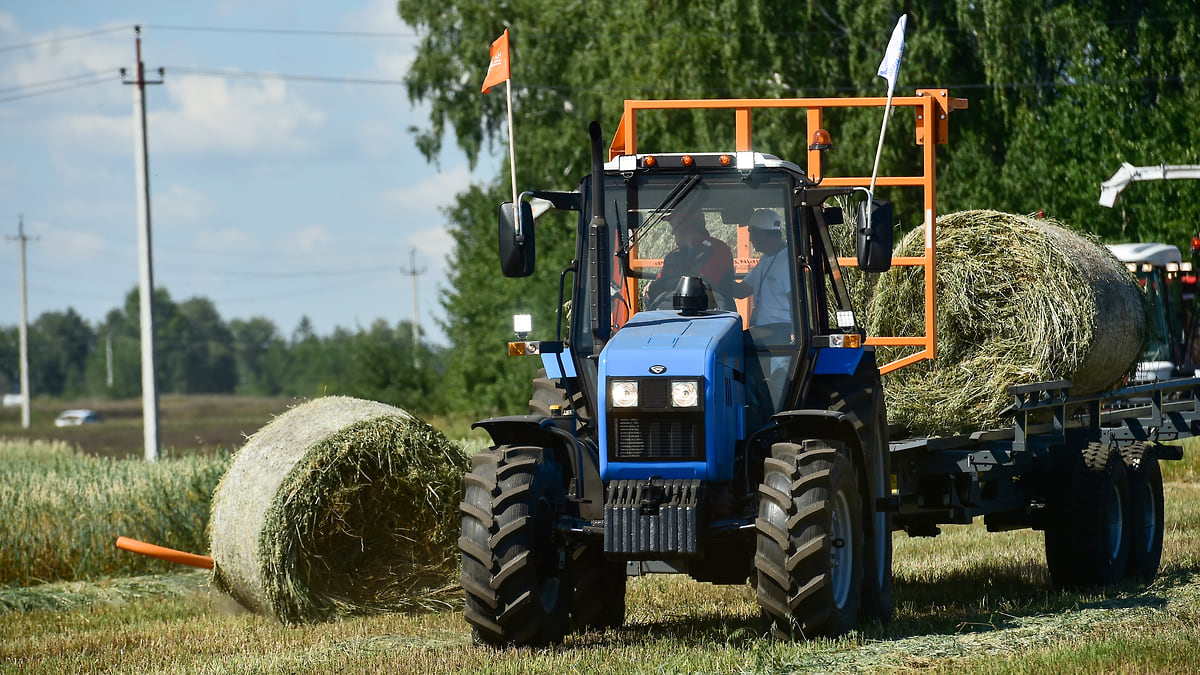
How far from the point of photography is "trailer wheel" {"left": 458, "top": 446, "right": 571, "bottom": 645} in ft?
23.8

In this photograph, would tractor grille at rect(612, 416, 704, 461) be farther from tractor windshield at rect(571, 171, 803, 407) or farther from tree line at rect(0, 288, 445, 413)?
tree line at rect(0, 288, 445, 413)

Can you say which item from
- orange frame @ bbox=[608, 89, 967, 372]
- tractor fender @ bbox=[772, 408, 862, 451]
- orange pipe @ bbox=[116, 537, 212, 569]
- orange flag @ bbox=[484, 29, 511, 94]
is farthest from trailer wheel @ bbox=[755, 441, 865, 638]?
orange pipe @ bbox=[116, 537, 212, 569]

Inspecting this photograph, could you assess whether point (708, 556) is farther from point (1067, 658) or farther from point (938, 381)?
point (938, 381)

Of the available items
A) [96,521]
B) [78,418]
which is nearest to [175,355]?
[78,418]

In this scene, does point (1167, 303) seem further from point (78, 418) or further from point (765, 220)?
point (78, 418)

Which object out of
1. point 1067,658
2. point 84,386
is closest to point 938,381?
point 1067,658

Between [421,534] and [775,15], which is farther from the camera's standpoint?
[775,15]

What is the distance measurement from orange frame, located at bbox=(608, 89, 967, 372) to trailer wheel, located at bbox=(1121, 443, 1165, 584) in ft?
7.03

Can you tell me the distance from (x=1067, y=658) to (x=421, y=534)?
4901 millimetres

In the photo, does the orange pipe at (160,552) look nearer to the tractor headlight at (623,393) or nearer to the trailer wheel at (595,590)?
the trailer wheel at (595,590)

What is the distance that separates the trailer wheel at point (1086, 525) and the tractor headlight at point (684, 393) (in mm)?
4034

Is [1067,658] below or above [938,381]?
below

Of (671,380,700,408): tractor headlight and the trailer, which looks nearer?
(671,380,700,408): tractor headlight

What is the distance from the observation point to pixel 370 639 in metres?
8.52
